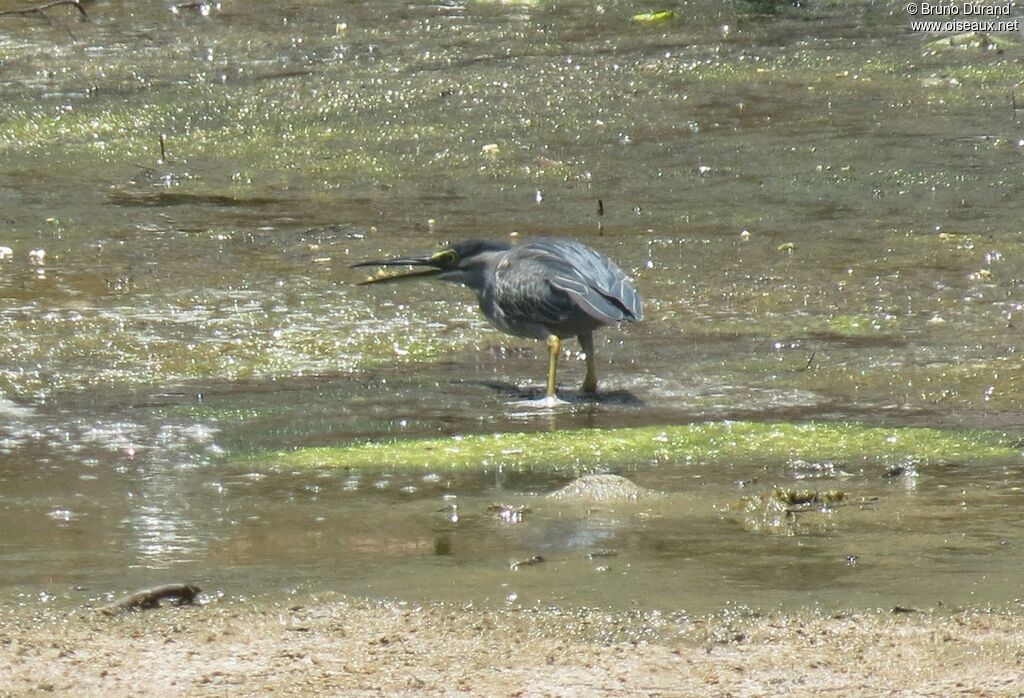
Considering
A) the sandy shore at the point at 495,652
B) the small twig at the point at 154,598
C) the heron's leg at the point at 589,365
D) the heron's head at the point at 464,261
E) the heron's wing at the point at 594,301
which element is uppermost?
the heron's head at the point at 464,261

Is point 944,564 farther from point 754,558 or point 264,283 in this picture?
point 264,283

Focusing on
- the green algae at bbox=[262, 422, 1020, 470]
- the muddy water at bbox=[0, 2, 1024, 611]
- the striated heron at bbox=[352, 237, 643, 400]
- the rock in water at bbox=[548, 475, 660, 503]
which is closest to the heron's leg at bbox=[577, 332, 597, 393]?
the striated heron at bbox=[352, 237, 643, 400]

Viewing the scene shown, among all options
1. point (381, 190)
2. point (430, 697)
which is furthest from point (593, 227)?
point (430, 697)

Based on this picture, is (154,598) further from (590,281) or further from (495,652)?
(590,281)

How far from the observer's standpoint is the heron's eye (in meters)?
8.09

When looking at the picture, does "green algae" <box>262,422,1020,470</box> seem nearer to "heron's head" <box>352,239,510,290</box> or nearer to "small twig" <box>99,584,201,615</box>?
"heron's head" <box>352,239,510,290</box>

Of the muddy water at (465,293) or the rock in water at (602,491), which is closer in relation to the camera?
the muddy water at (465,293)

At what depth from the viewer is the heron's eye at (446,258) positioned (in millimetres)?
8086

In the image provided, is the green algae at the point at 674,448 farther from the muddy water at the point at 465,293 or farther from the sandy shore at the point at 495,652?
the sandy shore at the point at 495,652

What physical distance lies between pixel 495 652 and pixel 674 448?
2328 millimetres

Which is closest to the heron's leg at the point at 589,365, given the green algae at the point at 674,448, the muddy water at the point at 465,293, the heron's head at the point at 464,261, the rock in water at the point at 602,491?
the muddy water at the point at 465,293

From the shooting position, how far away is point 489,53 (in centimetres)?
1386

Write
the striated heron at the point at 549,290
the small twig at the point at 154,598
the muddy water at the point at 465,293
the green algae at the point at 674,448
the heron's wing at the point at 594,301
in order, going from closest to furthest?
the small twig at the point at 154,598
the muddy water at the point at 465,293
the green algae at the point at 674,448
the heron's wing at the point at 594,301
the striated heron at the point at 549,290

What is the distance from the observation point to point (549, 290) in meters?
7.44
